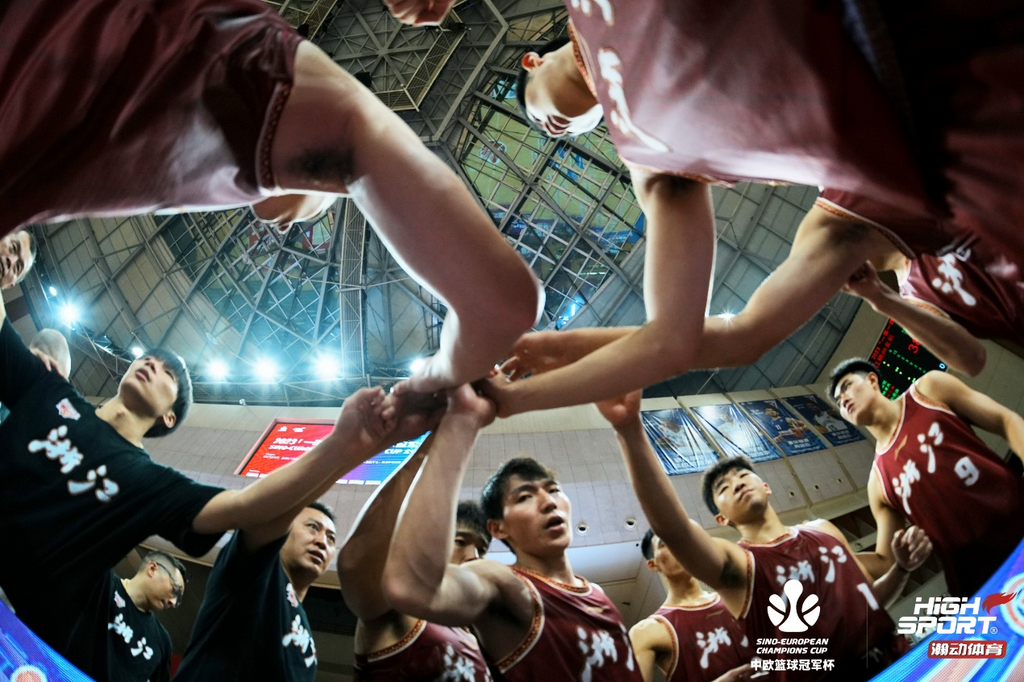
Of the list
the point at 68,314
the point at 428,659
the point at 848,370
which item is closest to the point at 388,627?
the point at 428,659

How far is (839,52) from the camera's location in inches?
34.7

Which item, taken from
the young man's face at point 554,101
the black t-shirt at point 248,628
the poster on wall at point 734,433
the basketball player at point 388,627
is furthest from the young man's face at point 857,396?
the black t-shirt at point 248,628

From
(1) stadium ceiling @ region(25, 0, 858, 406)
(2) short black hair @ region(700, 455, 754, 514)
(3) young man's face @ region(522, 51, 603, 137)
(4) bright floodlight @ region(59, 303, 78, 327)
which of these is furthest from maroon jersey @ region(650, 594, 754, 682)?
(4) bright floodlight @ region(59, 303, 78, 327)

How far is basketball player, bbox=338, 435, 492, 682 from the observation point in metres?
1.48

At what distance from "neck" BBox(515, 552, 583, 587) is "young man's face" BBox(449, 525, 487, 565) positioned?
0.12 meters

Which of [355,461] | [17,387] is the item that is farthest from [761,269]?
[17,387]

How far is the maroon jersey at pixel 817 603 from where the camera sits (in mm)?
1559

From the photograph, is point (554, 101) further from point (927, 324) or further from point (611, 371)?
point (927, 324)

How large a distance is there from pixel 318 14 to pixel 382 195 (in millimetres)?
925

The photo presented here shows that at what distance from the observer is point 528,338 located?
154 centimetres

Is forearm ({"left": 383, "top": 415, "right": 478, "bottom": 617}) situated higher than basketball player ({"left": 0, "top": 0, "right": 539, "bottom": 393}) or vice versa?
basketball player ({"left": 0, "top": 0, "right": 539, "bottom": 393})

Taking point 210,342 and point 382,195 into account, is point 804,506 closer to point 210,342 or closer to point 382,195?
point 382,195

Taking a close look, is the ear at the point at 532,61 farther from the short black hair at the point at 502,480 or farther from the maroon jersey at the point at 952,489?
the maroon jersey at the point at 952,489

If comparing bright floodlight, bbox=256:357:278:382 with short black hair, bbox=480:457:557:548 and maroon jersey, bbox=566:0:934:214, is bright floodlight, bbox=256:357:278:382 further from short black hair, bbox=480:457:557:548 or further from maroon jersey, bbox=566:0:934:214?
maroon jersey, bbox=566:0:934:214
